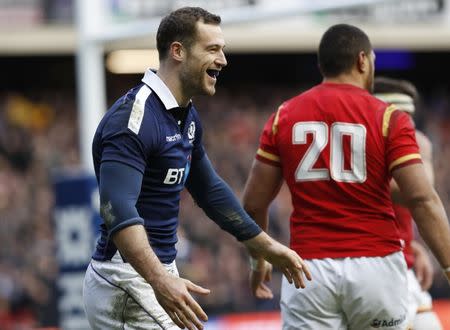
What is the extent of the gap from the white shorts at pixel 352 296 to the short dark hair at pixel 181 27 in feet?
4.83

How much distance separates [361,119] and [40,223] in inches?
483

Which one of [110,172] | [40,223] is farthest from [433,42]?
[110,172]

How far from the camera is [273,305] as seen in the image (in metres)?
16.9

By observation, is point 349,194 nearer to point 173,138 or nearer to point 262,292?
point 262,292

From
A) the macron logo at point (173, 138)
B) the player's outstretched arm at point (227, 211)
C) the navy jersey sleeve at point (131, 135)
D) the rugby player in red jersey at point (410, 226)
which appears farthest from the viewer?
the rugby player in red jersey at point (410, 226)

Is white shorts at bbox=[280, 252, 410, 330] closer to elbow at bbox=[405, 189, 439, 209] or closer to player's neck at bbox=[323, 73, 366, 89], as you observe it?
elbow at bbox=[405, 189, 439, 209]

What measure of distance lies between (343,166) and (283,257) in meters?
0.72

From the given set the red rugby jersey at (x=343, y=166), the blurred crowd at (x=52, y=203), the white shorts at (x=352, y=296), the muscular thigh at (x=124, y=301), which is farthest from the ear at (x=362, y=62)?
the blurred crowd at (x=52, y=203)

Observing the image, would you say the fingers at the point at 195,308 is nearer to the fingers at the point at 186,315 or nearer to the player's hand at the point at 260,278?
the fingers at the point at 186,315

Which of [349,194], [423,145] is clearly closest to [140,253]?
[349,194]

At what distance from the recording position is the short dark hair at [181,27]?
5.50 meters

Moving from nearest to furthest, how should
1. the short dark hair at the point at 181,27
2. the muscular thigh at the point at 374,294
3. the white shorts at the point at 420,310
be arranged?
the short dark hair at the point at 181,27, the muscular thigh at the point at 374,294, the white shorts at the point at 420,310

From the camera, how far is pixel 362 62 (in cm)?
641

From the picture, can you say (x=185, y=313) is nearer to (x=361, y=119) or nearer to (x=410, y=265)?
(x=361, y=119)
